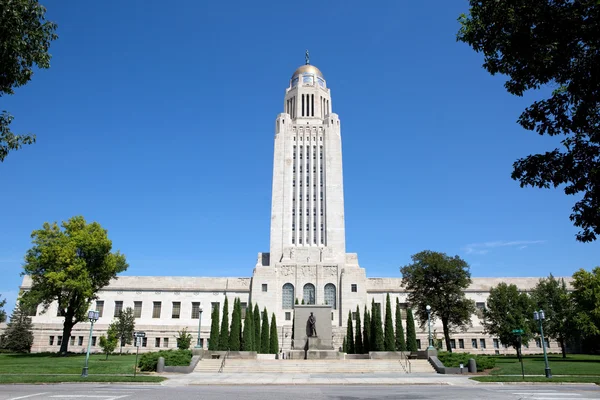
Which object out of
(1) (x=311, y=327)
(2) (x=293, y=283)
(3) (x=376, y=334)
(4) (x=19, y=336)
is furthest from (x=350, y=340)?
(4) (x=19, y=336)

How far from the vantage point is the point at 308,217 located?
6750cm

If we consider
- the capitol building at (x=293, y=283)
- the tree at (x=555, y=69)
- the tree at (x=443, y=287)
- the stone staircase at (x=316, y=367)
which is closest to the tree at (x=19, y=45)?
the tree at (x=555, y=69)

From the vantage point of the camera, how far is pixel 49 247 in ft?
136

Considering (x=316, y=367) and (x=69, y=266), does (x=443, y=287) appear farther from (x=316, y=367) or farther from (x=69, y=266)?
(x=69, y=266)

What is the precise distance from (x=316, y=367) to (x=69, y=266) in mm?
25690

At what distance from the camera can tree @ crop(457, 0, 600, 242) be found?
11.2m

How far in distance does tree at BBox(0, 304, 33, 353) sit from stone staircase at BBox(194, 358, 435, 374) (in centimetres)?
3976

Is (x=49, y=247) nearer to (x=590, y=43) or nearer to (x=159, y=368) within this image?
(x=159, y=368)

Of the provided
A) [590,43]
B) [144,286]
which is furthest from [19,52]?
[144,286]

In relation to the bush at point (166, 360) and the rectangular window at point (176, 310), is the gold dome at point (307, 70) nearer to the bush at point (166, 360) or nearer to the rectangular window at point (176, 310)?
the rectangular window at point (176, 310)

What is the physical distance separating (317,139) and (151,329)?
124ft

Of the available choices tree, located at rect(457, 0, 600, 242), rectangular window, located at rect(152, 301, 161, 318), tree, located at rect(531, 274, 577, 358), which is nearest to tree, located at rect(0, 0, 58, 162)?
tree, located at rect(457, 0, 600, 242)

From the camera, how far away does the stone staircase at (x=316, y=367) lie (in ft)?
91.2

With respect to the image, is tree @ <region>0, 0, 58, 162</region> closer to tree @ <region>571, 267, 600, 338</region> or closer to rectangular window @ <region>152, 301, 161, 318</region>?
tree @ <region>571, 267, 600, 338</region>
